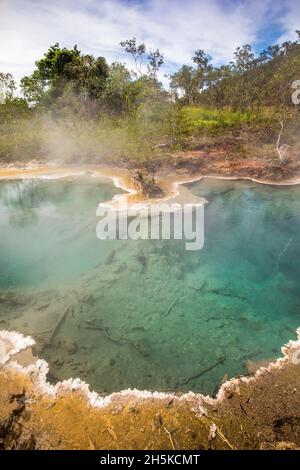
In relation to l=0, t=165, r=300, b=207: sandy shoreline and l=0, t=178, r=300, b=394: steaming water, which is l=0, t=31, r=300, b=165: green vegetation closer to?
l=0, t=165, r=300, b=207: sandy shoreline

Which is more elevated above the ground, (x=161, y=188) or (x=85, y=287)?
(x=161, y=188)

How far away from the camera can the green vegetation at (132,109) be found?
71.9 ft

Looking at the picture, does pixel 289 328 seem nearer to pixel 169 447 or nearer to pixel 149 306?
pixel 149 306

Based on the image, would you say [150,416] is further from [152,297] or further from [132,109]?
[132,109]

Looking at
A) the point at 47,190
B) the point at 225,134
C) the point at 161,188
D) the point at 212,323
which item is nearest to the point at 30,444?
the point at 212,323

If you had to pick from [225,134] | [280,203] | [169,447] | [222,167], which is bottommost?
[169,447]

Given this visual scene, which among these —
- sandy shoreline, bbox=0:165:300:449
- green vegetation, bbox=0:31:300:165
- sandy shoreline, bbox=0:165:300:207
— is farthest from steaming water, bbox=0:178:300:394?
green vegetation, bbox=0:31:300:165

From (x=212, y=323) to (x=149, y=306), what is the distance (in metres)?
1.70

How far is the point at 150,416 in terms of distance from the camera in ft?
15.5

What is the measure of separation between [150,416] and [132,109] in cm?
2899

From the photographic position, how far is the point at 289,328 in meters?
6.78

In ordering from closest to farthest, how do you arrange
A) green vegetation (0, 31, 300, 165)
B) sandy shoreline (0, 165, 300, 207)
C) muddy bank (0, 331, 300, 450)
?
1. muddy bank (0, 331, 300, 450)
2. sandy shoreline (0, 165, 300, 207)
3. green vegetation (0, 31, 300, 165)

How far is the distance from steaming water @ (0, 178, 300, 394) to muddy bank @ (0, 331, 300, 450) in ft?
1.27

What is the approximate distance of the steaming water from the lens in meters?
5.95
